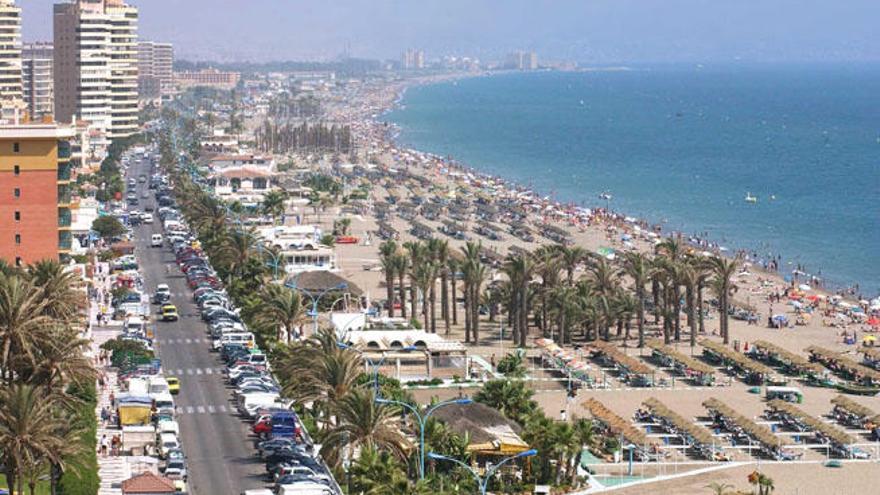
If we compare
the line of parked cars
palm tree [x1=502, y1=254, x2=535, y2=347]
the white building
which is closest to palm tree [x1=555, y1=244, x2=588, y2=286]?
palm tree [x1=502, y1=254, x2=535, y2=347]

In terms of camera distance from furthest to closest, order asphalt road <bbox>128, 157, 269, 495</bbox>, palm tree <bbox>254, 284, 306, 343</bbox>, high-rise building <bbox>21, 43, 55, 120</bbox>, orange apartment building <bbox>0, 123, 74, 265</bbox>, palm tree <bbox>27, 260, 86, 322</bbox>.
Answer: high-rise building <bbox>21, 43, 55, 120</bbox> < orange apartment building <bbox>0, 123, 74, 265</bbox> < palm tree <bbox>254, 284, 306, 343</bbox> < palm tree <bbox>27, 260, 86, 322</bbox> < asphalt road <bbox>128, 157, 269, 495</bbox>

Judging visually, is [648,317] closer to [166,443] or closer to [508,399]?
[508,399]

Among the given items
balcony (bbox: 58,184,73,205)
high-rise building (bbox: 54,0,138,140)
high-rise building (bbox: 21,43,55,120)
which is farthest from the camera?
high-rise building (bbox: 21,43,55,120)

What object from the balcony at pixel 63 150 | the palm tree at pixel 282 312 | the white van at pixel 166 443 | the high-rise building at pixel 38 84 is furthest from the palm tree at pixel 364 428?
the high-rise building at pixel 38 84

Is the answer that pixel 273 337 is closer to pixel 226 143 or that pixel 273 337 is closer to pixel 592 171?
pixel 226 143

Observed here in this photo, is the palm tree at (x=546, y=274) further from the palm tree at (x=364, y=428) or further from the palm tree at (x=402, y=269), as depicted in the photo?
the palm tree at (x=364, y=428)

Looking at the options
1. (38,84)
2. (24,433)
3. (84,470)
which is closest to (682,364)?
(84,470)

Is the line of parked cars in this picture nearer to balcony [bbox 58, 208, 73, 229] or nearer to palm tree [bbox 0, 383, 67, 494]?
palm tree [bbox 0, 383, 67, 494]
